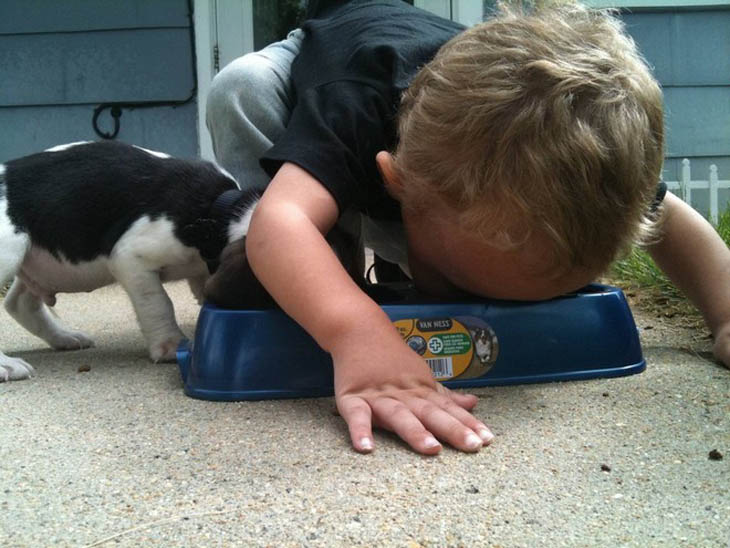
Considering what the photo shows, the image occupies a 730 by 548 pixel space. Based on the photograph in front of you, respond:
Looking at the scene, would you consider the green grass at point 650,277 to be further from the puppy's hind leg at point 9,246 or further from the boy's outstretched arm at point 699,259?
the puppy's hind leg at point 9,246

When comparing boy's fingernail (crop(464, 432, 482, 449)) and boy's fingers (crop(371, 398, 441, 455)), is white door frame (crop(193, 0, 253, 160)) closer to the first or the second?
boy's fingers (crop(371, 398, 441, 455))

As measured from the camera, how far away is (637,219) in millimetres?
1624

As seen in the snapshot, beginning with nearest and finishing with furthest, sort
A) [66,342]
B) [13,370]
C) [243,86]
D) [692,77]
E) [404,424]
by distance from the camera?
[404,424]
[13,370]
[243,86]
[66,342]
[692,77]

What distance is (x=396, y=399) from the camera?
1.47 m

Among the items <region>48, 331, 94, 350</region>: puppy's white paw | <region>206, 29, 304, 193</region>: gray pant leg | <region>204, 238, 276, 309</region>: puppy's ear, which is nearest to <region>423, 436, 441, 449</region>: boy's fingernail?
<region>204, 238, 276, 309</region>: puppy's ear

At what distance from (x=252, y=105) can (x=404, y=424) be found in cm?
151

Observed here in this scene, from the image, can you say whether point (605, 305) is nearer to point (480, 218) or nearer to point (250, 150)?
point (480, 218)

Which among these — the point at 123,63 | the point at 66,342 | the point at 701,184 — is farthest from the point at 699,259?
the point at 123,63

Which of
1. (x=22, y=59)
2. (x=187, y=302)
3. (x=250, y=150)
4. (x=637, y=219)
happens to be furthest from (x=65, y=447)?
(x=22, y=59)

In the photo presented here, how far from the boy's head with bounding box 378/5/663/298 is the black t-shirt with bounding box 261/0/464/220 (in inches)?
6.4

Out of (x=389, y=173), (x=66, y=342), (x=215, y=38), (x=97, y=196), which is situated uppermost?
(x=215, y=38)

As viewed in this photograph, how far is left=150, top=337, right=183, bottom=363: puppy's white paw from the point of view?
7.66ft

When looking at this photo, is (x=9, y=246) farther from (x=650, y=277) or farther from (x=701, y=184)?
(x=701, y=184)

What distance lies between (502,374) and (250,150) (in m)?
1.32
